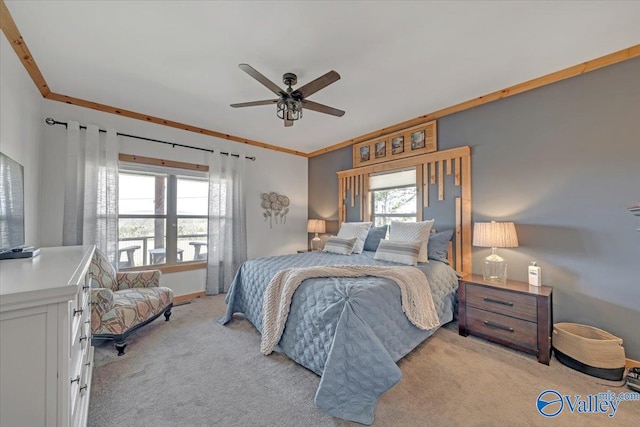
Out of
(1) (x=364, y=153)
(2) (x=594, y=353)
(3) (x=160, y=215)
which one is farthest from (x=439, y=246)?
(3) (x=160, y=215)

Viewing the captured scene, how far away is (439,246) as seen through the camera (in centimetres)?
307

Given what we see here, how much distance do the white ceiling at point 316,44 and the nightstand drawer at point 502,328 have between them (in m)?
2.32

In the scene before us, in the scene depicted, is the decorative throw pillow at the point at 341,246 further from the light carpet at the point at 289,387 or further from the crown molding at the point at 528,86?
the crown molding at the point at 528,86

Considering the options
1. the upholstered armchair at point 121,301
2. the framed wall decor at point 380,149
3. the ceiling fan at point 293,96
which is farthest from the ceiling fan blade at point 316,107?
the upholstered armchair at point 121,301

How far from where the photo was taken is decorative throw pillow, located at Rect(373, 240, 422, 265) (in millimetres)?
2797

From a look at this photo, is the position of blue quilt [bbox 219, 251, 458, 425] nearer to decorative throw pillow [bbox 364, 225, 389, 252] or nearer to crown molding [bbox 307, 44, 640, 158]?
decorative throw pillow [bbox 364, 225, 389, 252]

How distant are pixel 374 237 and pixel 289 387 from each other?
2.29m

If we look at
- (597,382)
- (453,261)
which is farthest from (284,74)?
(597,382)

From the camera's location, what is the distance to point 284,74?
244cm

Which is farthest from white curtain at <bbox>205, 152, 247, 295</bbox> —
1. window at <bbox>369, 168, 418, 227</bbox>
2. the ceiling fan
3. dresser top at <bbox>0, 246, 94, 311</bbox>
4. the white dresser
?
the white dresser

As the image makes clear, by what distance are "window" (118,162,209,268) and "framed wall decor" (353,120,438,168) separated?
103 inches

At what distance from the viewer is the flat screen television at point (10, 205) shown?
1.41 m

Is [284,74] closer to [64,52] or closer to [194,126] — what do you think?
[64,52]

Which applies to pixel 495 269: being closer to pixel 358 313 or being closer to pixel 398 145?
pixel 358 313
